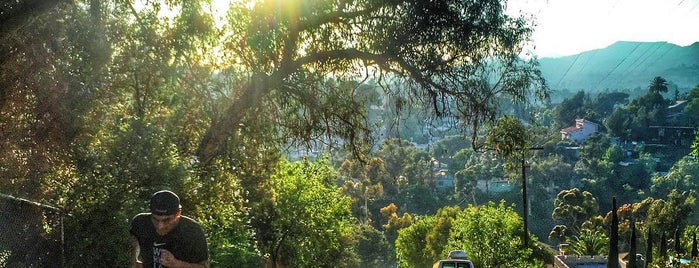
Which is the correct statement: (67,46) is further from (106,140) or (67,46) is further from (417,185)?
(417,185)

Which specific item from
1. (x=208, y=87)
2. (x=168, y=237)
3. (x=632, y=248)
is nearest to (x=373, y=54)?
(x=208, y=87)

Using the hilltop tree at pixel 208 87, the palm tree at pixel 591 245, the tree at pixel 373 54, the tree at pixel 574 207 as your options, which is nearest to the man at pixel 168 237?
the hilltop tree at pixel 208 87

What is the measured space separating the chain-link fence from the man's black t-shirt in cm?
192

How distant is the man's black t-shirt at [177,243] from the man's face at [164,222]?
0.18 feet

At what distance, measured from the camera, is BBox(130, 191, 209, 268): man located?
4.94 m

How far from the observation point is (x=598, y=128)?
154750mm

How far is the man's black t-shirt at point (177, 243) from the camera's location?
16.7 ft

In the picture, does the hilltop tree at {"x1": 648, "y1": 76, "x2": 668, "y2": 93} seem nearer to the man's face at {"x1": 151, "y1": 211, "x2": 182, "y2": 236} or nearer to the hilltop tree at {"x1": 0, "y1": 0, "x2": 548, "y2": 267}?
the hilltop tree at {"x1": 0, "y1": 0, "x2": 548, "y2": 267}

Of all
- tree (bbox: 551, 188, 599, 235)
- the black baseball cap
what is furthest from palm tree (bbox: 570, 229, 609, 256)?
the black baseball cap

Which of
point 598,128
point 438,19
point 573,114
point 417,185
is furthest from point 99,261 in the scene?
point 573,114

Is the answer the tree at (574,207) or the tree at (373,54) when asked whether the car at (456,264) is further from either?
the tree at (574,207)

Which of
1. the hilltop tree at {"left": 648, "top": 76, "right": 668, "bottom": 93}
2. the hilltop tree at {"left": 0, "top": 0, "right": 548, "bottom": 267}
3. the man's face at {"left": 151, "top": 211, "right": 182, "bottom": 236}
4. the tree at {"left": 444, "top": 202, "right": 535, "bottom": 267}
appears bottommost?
the tree at {"left": 444, "top": 202, "right": 535, "bottom": 267}

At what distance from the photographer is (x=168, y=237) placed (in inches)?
201

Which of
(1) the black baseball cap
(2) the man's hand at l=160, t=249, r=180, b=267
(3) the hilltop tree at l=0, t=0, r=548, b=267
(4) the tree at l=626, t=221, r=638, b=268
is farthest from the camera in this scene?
(4) the tree at l=626, t=221, r=638, b=268
